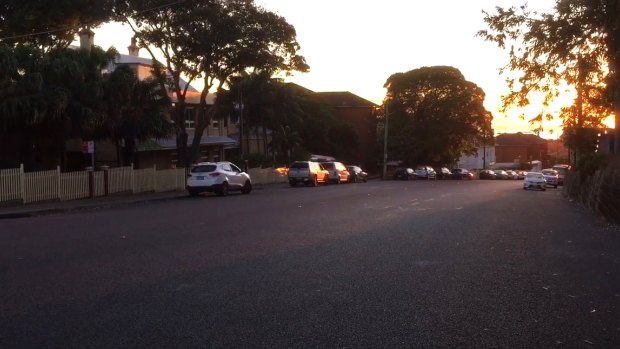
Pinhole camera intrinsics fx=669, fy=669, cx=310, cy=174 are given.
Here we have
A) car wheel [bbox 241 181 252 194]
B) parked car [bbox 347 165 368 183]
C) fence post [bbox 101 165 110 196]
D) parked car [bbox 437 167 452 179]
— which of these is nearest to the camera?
fence post [bbox 101 165 110 196]

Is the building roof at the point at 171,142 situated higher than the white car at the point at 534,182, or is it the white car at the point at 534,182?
the building roof at the point at 171,142

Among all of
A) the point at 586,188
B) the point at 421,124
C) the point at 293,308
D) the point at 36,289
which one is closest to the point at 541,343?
the point at 293,308

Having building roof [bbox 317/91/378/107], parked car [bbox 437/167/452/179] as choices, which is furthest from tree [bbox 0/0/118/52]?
building roof [bbox 317/91/378/107]

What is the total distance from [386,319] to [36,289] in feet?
14.4

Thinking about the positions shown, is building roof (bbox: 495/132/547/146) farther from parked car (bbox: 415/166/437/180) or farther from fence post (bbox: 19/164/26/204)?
fence post (bbox: 19/164/26/204)

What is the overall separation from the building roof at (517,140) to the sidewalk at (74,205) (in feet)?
387

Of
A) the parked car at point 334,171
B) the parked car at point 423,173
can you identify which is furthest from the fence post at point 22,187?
the parked car at point 423,173

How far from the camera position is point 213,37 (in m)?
32.7

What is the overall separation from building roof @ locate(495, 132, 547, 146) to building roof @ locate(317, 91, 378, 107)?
5689 centimetres

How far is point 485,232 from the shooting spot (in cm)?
1482

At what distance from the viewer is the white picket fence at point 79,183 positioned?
23.0 meters

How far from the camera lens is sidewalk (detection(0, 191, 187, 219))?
20969 mm

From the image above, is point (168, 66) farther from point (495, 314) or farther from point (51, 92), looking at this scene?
point (495, 314)

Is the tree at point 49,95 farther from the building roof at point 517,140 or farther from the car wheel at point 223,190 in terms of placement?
the building roof at point 517,140
